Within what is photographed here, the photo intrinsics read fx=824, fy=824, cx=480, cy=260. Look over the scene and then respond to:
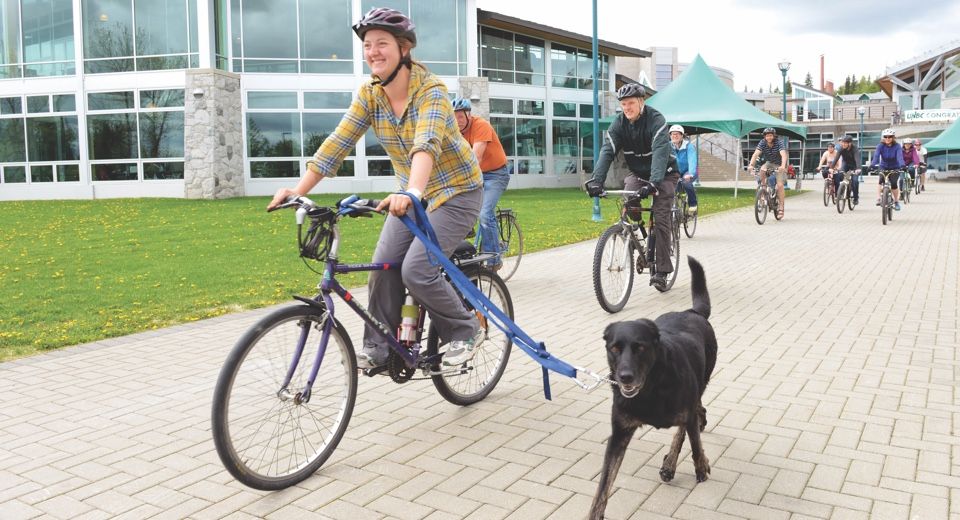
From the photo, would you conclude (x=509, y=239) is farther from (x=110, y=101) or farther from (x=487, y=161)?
(x=110, y=101)

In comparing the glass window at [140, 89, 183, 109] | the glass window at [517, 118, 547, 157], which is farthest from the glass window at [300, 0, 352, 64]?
the glass window at [517, 118, 547, 157]

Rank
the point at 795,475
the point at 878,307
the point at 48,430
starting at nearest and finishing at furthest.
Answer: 1. the point at 795,475
2. the point at 48,430
3. the point at 878,307

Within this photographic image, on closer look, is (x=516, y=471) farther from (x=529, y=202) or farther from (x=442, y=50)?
(x=442, y=50)

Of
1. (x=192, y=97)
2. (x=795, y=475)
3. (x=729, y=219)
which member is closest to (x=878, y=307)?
(x=795, y=475)

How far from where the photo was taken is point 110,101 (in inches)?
1134

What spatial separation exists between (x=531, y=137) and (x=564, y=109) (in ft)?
8.88

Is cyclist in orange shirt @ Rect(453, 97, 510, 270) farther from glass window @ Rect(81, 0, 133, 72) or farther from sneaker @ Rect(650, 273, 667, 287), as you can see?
glass window @ Rect(81, 0, 133, 72)

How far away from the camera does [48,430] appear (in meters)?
4.35

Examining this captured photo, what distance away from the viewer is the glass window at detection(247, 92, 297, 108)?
29828 mm

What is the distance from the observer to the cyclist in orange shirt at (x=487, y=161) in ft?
27.2

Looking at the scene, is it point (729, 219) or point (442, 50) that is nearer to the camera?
point (729, 219)

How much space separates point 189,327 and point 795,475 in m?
5.23

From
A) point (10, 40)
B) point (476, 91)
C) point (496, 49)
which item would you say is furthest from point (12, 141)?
point (496, 49)

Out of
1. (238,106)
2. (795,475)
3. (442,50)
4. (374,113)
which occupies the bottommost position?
(795,475)
